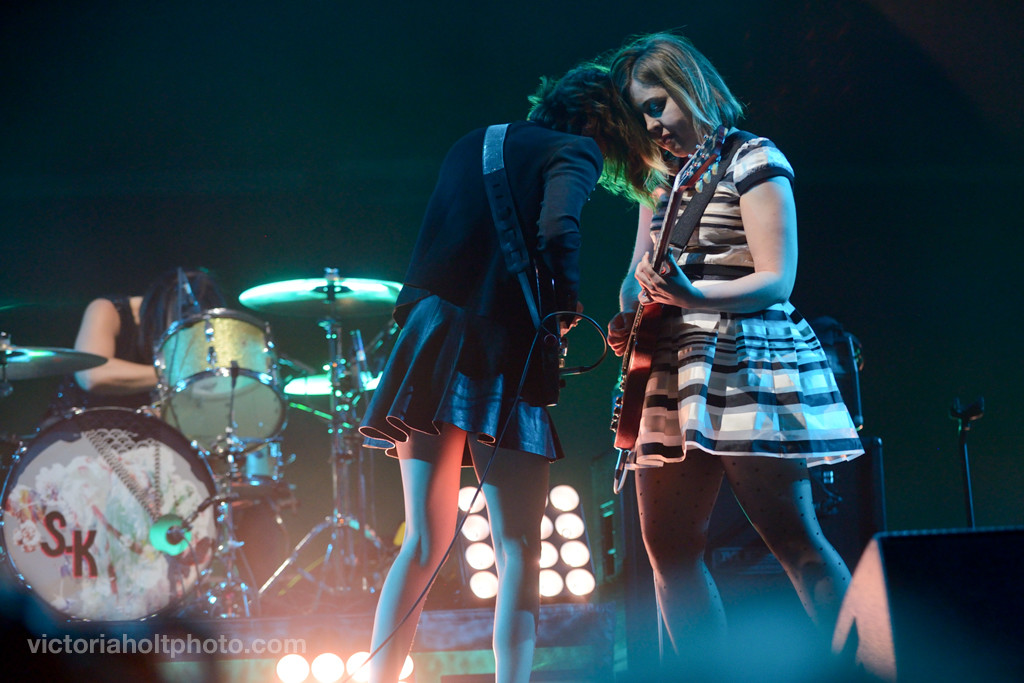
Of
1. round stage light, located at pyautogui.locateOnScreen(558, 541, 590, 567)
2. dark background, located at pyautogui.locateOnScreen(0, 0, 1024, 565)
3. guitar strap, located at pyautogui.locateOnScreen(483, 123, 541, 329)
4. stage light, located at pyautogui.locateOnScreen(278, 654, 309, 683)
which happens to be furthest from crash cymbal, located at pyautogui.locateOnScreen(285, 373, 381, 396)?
guitar strap, located at pyautogui.locateOnScreen(483, 123, 541, 329)

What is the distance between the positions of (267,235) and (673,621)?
15.7 feet

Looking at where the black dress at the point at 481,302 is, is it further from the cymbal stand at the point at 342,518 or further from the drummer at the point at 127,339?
the drummer at the point at 127,339

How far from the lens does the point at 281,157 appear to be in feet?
18.0

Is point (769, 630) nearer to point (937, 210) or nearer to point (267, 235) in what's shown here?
point (937, 210)

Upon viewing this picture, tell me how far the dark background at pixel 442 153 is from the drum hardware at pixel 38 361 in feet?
5.15

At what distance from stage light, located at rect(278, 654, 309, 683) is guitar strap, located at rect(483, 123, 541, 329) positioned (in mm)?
1421

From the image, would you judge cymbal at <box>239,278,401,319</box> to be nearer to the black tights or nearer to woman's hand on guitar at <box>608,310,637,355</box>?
woman's hand on guitar at <box>608,310,637,355</box>

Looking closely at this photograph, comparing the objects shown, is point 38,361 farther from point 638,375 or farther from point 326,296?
point 638,375

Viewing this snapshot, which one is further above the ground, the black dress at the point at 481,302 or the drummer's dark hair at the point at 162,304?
the drummer's dark hair at the point at 162,304

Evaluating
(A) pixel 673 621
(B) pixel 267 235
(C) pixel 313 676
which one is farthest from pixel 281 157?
(A) pixel 673 621

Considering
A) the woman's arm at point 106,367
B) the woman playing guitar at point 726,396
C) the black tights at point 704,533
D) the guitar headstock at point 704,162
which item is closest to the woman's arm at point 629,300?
the woman playing guitar at point 726,396

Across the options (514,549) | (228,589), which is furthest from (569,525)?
(514,549)

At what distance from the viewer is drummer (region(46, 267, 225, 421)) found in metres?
4.46

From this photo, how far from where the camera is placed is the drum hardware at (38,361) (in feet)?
12.9
